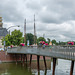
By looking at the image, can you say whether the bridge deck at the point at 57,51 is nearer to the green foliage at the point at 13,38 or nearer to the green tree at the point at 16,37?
the green tree at the point at 16,37

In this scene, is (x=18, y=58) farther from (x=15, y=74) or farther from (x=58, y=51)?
(x=58, y=51)

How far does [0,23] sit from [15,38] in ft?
156

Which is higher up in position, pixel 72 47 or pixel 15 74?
pixel 72 47

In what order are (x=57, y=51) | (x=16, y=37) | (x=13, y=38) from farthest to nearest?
(x=16, y=37)
(x=13, y=38)
(x=57, y=51)

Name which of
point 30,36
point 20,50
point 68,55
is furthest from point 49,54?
point 30,36

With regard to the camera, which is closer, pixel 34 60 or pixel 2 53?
pixel 2 53

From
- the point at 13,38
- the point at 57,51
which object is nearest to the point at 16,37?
the point at 13,38

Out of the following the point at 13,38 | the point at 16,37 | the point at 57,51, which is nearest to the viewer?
the point at 57,51

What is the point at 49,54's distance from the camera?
21.9m

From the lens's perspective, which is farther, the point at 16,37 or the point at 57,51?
the point at 16,37

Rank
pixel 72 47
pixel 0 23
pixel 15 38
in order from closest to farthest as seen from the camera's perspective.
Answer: pixel 72 47
pixel 15 38
pixel 0 23

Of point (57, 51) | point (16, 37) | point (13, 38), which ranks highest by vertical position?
point (16, 37)

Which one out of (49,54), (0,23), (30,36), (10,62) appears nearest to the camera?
(49,54)

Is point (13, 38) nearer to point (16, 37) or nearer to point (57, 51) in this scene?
point (16, 37)
